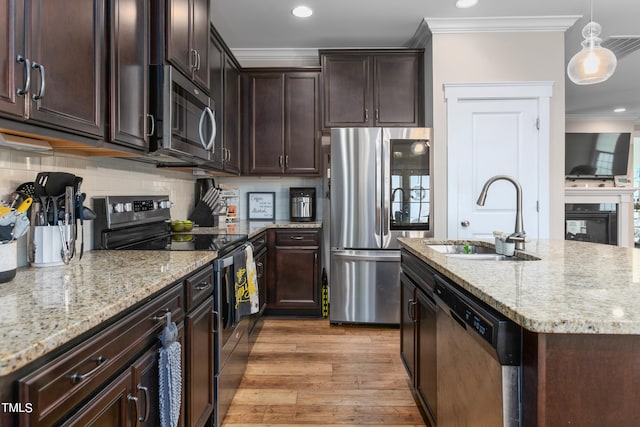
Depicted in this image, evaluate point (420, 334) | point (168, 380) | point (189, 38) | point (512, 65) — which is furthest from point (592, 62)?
point (168, 380)

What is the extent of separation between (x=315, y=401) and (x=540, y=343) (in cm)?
160

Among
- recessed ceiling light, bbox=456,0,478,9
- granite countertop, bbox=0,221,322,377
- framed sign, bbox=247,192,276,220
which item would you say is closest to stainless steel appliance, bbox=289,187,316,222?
framed sign, bbox=247,192,276,220

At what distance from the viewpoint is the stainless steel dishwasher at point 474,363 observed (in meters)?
0.90

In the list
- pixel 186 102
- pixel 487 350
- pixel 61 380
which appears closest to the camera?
pixel 61 380

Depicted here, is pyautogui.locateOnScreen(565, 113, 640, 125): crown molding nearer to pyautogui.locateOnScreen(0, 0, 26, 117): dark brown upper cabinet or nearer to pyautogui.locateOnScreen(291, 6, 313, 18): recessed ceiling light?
pyautogui.locateOnScreen(291, 6, 313, 18): recessed ceiling light

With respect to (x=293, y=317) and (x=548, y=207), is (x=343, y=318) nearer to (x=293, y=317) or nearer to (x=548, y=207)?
(x=293, y=317)

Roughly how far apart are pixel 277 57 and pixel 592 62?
9.12 ft

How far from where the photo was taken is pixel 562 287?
42.1 inches

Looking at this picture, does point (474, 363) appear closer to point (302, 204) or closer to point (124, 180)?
point (124, 180)

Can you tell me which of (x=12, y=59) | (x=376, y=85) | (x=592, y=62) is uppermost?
(x=376, y=85)

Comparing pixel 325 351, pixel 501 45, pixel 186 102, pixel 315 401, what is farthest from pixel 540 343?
pixel 501 45

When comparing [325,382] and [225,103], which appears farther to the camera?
[225,103]

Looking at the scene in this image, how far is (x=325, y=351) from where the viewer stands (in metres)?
2.81

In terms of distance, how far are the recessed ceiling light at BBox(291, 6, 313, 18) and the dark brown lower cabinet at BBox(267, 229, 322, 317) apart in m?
1.83
